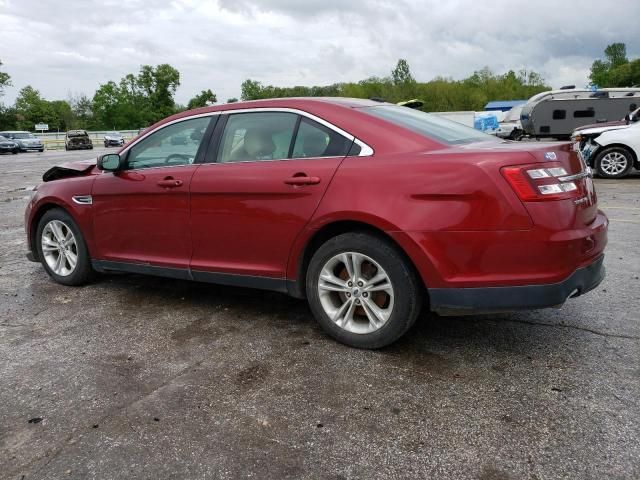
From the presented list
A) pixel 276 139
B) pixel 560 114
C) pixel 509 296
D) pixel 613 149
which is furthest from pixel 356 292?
pixel 560 114

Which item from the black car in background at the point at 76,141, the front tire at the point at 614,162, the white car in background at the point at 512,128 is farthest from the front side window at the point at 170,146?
the black car in background at the point at 76,141

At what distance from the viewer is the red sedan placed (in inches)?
118

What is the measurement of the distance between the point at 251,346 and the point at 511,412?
5.40ft

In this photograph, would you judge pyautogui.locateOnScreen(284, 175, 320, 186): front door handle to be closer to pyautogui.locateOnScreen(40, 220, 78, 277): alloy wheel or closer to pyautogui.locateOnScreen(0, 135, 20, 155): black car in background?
pyautogui.locateOnScreen(40, 220, 78, 277): alloy wheel

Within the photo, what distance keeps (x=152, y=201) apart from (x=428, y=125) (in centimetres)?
211

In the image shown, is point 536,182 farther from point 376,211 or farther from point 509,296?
point 376,211

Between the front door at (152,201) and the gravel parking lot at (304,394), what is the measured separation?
475mm

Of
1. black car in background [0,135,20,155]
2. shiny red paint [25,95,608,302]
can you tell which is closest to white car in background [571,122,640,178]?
shiny red paint [25,95,608,302]

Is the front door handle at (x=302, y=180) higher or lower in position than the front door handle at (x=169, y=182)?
higher

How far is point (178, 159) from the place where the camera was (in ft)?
14.0

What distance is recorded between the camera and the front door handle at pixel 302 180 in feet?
11.4

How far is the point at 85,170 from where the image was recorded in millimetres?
4938

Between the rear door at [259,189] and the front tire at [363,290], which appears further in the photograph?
the rear door at [259,189]

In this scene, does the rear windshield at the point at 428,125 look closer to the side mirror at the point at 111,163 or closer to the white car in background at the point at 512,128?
the side mirror at the point at 111,163
